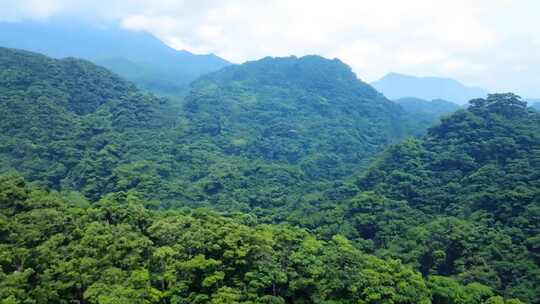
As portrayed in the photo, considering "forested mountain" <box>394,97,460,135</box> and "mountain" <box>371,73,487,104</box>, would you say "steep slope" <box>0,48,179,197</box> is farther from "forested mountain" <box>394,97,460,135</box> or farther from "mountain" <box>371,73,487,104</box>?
"mountain" <box>371,73,487,104</box>

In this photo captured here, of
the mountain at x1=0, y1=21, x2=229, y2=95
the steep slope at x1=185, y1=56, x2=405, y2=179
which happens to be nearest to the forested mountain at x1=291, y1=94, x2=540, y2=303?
the steep slope at x1=185, y1=56, x2=405, y2=179

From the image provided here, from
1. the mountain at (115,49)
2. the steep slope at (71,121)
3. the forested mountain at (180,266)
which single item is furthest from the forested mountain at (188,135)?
the mountain at (115,49)

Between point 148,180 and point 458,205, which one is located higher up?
point 458,205

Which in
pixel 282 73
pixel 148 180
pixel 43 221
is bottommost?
pixel 148 180

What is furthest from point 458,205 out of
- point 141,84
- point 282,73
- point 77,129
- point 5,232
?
point 141,84

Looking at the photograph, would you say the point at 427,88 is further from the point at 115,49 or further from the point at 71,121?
the point at 71,121

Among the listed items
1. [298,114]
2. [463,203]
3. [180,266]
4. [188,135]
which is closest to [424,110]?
[298,114]

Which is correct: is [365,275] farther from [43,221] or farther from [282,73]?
[282,73]
